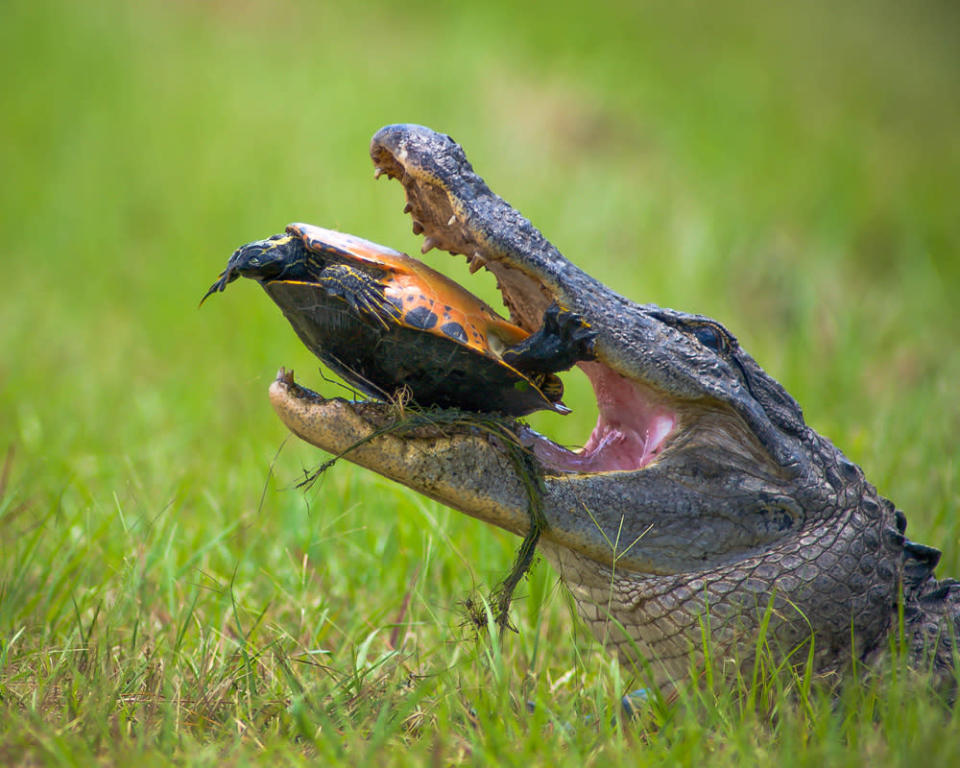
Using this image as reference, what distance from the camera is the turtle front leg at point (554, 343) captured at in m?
2.00

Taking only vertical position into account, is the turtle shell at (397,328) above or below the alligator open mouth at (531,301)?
below

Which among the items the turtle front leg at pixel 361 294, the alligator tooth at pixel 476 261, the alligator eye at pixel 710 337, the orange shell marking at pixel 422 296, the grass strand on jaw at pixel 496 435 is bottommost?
the grass strand on jaw at pixel 496 435

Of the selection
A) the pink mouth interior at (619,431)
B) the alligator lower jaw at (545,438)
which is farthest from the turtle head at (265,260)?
the pink mouth interior at (619,431)

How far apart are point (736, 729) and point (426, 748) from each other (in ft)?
2.17

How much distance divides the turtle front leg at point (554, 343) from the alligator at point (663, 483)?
0.16 ft

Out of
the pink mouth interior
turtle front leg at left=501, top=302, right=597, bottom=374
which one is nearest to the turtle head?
turtle front leg at left=501, top=302, right=597, bottom=374

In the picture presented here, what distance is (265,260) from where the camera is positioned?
1917mm

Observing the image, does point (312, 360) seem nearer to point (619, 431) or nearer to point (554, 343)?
point (619, 431)

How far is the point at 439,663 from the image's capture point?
2.33 metres

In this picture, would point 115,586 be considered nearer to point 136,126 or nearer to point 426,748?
point 426,748

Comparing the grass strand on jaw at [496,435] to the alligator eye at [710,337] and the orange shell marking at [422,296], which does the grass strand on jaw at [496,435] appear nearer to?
the orange shell marking at [422,296]

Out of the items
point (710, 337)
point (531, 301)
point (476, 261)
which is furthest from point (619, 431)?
point (476, 261)

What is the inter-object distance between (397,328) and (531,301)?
381mm

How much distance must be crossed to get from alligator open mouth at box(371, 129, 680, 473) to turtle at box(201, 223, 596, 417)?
9cm
